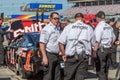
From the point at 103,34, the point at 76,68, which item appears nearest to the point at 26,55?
the point at 103,34

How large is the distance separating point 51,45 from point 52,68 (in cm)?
46

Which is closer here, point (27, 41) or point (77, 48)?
point (77, 48)

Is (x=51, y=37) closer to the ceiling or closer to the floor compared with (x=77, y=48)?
closer to the ceiling

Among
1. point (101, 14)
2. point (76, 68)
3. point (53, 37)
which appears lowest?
point (76, 68)

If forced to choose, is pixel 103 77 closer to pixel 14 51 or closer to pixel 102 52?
pixel 102 52

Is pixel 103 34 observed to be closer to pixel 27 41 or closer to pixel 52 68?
pixel 52 68

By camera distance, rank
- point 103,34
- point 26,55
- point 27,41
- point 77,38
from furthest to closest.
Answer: point 27,41
point 26,55
point 103,34
point 77,38

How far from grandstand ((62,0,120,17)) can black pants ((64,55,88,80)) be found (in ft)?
219

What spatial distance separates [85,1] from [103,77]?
262ft

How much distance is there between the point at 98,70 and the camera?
30.2 feet

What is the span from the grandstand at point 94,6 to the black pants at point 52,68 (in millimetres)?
66185

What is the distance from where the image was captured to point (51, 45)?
7.86 meters

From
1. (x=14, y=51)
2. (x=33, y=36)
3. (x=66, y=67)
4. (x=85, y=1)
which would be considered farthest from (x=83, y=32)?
(x=85, y=1)

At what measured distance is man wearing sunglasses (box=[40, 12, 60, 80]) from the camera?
7.78 meters
